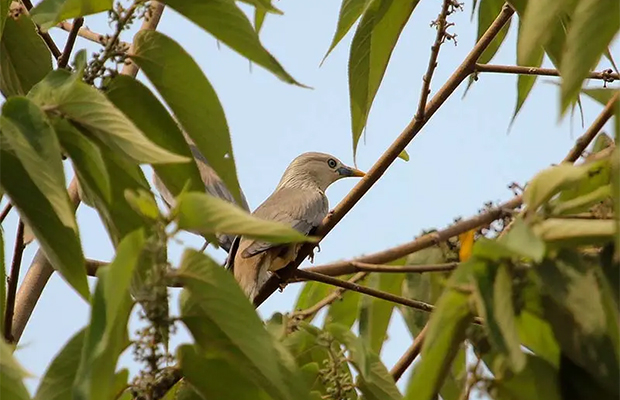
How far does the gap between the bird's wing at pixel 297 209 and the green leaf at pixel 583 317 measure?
4802 millimetres

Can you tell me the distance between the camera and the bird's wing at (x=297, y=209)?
700 centimetres

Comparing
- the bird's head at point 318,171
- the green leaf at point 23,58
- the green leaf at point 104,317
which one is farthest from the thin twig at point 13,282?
the bird's head at point 318,171

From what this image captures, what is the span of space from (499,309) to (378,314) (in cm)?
139

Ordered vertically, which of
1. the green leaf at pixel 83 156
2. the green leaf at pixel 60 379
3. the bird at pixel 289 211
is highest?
the bird at pixel 289 211

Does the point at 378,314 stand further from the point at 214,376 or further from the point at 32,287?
the point at 32,287

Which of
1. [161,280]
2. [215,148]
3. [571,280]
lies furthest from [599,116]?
[161,280]

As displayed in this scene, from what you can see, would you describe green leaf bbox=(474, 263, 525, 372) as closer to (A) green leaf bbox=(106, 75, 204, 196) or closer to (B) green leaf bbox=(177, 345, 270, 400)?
(B) green leaf bbox=(177, 345, 270, 400)

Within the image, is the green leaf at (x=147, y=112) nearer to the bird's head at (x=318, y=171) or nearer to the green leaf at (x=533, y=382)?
the green leaf at (x=533, y=382)

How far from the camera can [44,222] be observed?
2.17 m

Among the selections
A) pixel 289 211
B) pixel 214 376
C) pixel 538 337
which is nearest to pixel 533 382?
pixel 538 337

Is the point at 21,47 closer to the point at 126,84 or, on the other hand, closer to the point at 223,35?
the point at 126,84

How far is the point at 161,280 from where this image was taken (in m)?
1.87

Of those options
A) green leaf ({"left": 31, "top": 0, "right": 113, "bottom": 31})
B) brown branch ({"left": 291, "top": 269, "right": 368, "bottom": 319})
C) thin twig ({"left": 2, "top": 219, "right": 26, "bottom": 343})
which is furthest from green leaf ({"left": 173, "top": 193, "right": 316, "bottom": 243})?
brown branch ({"left": 291, "top": 269, "right": 368, "bottom": 319})

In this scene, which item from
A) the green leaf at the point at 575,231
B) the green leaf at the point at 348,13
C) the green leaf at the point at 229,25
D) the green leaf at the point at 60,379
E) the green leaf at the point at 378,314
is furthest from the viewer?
the green leaf at the point at 378,314
